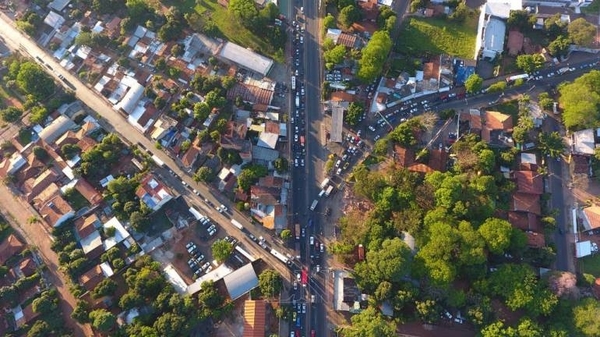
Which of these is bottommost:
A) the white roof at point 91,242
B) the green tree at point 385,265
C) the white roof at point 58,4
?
the white roof at point 91,242

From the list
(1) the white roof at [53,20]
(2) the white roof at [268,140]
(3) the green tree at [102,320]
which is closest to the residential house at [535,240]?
(2) the white roof at [268,140]

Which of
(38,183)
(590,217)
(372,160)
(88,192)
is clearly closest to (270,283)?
(372,160)

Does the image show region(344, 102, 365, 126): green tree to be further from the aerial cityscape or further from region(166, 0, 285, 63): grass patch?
region(166, 0, 285, 63): grass patch

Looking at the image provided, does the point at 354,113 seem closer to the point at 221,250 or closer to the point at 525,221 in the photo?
the point at 221,250

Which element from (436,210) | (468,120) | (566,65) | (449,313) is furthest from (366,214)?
(566,65)

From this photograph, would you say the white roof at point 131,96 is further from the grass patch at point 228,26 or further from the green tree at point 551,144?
the green tree at point 551,144

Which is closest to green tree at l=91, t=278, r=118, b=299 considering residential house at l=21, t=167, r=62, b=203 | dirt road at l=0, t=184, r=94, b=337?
dirt road at l=0, t=184, r=94, b=337

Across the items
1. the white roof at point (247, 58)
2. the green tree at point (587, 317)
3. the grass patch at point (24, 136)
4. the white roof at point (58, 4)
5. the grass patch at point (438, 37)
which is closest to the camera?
the green tree at point (587, 317)
